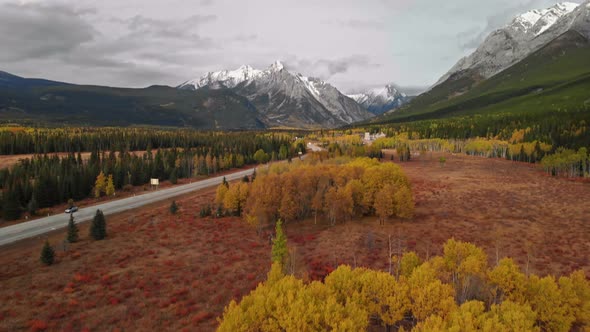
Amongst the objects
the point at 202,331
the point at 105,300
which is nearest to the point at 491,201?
the point at 202,331

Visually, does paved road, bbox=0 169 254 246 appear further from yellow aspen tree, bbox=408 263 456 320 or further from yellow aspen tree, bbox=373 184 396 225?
yellow aspen tree, bbox=408 263 456 320

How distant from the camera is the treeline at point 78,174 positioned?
93.0 meters

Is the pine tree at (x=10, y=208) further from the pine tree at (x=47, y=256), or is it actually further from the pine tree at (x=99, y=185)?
the pine tree at (x=47, y=256)

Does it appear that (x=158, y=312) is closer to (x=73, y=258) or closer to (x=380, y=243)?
(x=73, y=258)

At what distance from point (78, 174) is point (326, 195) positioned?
90455mm

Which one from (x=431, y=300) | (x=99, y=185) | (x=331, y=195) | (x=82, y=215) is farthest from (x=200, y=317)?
(x=99, y=185)

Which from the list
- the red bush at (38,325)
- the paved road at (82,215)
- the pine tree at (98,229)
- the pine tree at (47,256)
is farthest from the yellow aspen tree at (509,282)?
the paved road at (82,215)

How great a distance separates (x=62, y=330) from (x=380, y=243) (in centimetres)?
4716

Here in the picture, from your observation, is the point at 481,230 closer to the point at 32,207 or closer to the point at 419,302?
the point at 419,302

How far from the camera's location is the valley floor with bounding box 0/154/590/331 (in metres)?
37.3

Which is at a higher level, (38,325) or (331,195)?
(331,195)

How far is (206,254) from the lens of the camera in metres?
55.9

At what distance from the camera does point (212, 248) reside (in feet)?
193

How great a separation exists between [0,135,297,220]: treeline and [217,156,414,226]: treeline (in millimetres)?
55718
